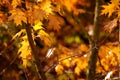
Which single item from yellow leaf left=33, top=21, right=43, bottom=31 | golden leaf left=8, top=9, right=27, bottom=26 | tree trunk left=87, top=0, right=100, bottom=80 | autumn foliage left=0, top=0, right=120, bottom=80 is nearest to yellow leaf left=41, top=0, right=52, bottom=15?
autumn foliage left=0, top=0, right=120, bottom=80

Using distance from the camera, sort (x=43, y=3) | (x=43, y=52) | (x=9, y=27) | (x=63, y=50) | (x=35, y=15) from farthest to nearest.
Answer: (x=43, y=52), (x=63, y=50), (x=9, y=27), (x=43, y=3), (x=35, y=15)

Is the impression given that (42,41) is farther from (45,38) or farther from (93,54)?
(45,38)

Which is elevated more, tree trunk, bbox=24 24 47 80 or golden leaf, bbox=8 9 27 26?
golden leaf, bbox=8 9 27 26

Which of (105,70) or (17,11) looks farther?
(105,70)

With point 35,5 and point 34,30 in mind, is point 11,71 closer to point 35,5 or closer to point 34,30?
point 34,30

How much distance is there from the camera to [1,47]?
4.02 metres

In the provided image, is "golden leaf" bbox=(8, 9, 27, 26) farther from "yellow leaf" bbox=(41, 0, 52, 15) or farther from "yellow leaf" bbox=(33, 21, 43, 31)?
"yellow leaf" bbox=(33, 21, 43, 31)

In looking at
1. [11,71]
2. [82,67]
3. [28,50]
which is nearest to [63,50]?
[82,67]

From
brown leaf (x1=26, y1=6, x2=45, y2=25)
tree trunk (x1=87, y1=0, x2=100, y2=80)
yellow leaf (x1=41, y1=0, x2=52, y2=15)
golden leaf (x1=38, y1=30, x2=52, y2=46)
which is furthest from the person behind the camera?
tree trunk (x1=87, y1=0, x2=100, y2=80)

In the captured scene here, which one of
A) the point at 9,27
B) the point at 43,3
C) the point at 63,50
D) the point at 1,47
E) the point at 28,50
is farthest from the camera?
the point at 63,50

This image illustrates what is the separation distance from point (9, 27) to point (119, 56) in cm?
126

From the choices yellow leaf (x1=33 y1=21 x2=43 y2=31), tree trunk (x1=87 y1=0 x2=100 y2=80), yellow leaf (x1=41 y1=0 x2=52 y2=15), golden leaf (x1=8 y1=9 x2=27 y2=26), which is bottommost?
tree trunk (x1=87 y1=0 x2=100 y2=80)

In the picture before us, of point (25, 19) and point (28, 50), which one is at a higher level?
point (25, 19)

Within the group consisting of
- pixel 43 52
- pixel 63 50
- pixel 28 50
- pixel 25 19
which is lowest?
pixel 43 52
